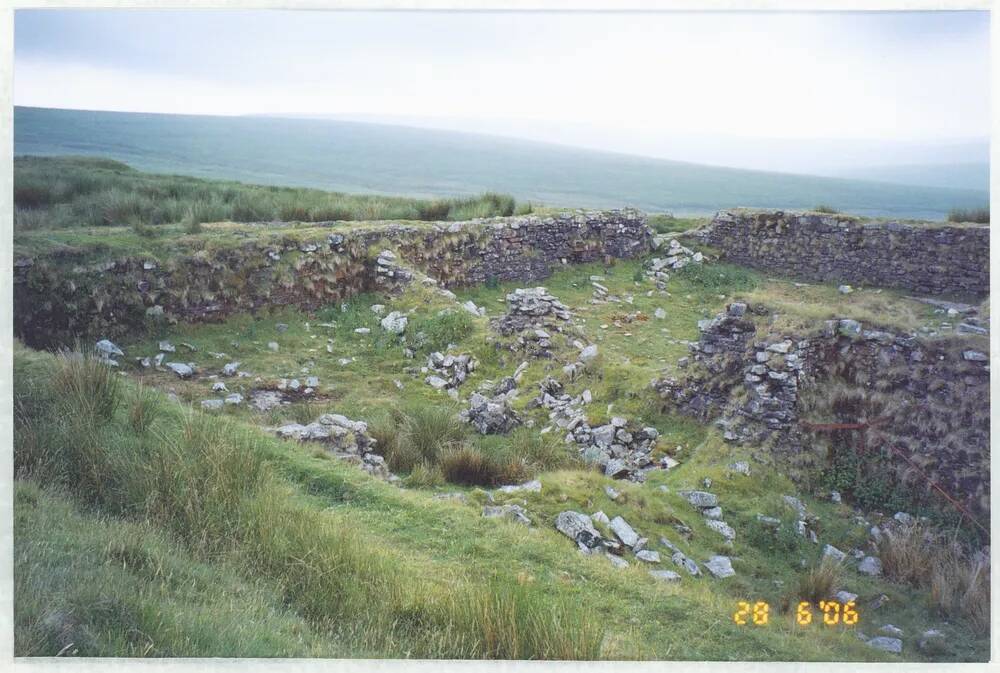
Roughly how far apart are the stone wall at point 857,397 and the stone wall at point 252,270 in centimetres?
409

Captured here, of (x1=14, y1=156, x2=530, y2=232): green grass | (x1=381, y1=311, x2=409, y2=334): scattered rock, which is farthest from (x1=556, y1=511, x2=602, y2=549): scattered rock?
(x1=14, y1=156, x2=530, y2=232): green grass

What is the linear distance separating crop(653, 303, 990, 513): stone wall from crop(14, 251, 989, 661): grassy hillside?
0.33m

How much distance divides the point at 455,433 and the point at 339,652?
6.78 feet

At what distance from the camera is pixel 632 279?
439 inches

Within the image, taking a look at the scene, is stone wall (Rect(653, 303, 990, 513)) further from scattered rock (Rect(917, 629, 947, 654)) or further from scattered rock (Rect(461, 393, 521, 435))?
scattered rock (Rect(461, 393, 521, 435))

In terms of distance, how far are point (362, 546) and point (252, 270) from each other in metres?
4.65

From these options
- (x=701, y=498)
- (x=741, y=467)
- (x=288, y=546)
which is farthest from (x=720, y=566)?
(x=288, y=546)

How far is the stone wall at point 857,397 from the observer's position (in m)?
4.76

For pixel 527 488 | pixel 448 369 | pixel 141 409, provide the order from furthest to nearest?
pixel 448 369 → pixel 527 488 → pixel 141 409

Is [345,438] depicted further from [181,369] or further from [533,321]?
[533,321]

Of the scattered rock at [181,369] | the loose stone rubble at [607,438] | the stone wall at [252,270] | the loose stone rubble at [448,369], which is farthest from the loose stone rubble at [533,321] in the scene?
the scattered rock at [181,369]

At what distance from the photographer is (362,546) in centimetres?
355

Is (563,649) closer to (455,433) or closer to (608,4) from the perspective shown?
(455,433)

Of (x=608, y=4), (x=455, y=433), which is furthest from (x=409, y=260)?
(x=608, y=4)
